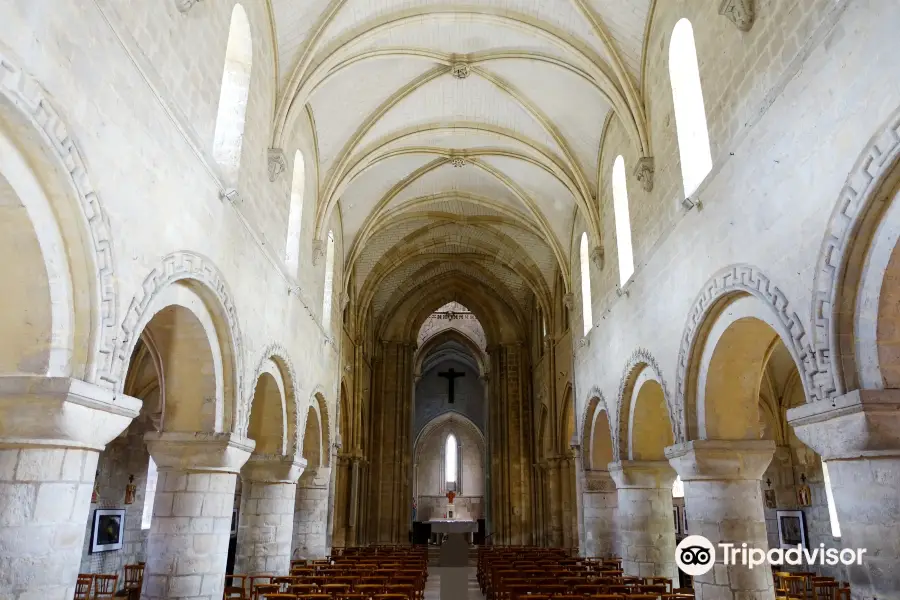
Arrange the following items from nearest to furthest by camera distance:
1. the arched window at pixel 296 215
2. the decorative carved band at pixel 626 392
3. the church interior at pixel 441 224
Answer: the church interior at pixel 441 224
the decorative carved band at pixel 626 392
the arched window at pixel 296 215

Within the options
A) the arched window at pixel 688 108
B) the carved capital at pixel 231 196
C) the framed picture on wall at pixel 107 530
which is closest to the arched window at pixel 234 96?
the carved capital at pixel 231 196

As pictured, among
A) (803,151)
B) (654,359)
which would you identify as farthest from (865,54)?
(654,359)

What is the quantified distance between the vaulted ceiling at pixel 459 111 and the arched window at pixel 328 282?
4.74 ft

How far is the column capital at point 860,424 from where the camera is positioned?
544 cm

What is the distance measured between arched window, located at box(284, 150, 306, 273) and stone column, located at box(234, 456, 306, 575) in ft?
12.5

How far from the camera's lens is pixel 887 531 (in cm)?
531

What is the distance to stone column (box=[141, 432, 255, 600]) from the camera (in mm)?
8406

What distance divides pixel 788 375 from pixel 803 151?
11372 millimetres

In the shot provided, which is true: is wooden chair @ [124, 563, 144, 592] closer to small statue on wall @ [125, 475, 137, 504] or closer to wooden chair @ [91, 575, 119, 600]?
wooden chair @ [91, 575, 119, 600]

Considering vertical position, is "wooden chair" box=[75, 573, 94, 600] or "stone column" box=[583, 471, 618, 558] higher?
"stone column" box=[583, 471, 618, 558]

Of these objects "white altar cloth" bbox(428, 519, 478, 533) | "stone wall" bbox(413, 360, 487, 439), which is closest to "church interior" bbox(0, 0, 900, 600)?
"white altar cloth" bbox(428, 519, 478, 533)

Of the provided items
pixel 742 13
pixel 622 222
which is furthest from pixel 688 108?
pixel 622 222

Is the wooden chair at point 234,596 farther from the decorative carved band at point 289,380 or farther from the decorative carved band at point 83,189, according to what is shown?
the decorative carved band at point 83,189

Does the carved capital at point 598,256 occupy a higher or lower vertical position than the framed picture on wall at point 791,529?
higher
